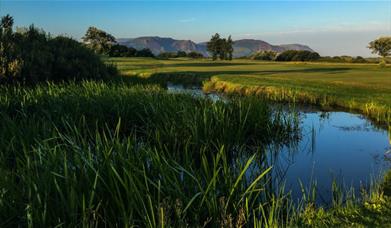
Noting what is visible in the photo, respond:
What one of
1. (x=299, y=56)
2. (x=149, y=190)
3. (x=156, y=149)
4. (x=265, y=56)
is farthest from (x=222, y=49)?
(x=149, y=190)

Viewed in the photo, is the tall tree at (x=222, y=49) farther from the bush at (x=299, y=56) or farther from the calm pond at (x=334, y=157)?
the calm pond at (x=334, y=157)

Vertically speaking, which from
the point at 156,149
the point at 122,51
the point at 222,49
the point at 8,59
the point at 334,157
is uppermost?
the point at 222,49

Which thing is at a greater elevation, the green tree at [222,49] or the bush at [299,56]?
the green tree at [222,49]

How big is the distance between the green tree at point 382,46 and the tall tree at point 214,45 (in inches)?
1307

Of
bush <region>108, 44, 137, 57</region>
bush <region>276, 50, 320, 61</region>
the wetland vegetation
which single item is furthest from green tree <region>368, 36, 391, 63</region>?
the wetland vegetation

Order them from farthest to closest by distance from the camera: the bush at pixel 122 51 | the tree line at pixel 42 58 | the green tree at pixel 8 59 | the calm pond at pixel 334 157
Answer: the bush at pixel 122 51 < the tree line at pixel 42 58 < the green tree at pixel 8 59 < the calm pond at pixel 334 157

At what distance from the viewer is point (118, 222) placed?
194 inches

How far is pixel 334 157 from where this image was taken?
10.7 meters

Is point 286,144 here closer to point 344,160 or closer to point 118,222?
point 344,160

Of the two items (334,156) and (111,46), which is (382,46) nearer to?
(111,46)

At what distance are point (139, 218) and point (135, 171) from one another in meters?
0.57

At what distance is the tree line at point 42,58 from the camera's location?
16297 mm

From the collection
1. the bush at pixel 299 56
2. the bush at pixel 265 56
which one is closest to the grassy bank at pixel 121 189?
the bush at pixel 299 56

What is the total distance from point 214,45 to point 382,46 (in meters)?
36.5
